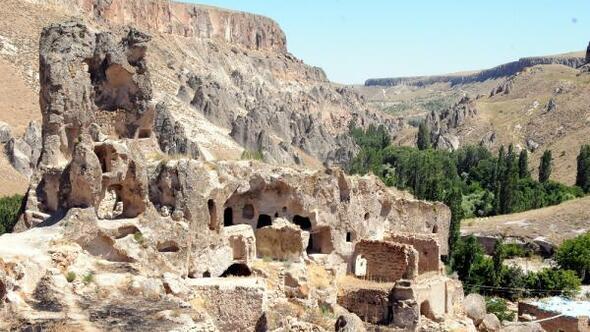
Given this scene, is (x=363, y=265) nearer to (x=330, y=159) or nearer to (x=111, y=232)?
(x=111, y=232)

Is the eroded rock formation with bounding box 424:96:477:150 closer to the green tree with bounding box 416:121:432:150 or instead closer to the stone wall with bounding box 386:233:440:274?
the green tree with bounding box 416:121:432:150

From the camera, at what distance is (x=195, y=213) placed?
26.5 metres

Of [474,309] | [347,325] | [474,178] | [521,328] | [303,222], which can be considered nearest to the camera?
[347,325]

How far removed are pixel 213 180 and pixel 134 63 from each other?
7.68 meters

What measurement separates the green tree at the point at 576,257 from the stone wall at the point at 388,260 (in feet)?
103

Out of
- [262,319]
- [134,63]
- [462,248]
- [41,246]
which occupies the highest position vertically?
[134,63]

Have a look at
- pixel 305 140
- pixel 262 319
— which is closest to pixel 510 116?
pixel 305 140

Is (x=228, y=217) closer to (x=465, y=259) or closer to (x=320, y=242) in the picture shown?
(x=320, y=242)

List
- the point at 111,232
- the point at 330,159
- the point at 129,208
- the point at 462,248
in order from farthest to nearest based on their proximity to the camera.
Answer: the point at 330,159, the point at 462,248, the point at 129,208, the point at 111,232

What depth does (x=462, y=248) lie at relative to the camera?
56625 mm

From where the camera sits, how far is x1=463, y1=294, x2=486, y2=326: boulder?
32691mm

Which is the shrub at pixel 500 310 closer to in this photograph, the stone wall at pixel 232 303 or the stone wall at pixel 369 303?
the stone wall at pixel 369 303

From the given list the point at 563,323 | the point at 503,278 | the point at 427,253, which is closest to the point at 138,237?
the point at 427,253

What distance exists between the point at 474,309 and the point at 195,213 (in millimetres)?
13988
